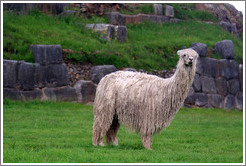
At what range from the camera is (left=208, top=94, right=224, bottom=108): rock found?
898 inches

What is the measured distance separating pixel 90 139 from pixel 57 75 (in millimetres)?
7638

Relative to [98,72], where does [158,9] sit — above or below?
above

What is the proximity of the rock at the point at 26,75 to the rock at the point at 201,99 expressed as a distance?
8.42 metres

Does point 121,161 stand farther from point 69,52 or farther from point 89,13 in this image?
point 89,13

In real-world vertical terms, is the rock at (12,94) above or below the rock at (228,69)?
below

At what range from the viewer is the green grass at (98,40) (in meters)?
19.2

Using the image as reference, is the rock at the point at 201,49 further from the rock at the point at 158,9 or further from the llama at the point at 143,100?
the llama at the point at 143,100

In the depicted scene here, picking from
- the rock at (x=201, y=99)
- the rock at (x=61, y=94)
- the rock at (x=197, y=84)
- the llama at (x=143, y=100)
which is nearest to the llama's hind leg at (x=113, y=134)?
the llama at (x=143, y=100)

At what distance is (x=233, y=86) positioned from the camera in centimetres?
2434

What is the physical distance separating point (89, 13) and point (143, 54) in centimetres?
459

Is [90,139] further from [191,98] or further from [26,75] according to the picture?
[191,98]

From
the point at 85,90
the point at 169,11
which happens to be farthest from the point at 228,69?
the point at 85,90

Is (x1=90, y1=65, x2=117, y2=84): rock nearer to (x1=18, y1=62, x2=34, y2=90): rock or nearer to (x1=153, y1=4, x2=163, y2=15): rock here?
(x1=18, y1=62, x2=34, y2=90): rock

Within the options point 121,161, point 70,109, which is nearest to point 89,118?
point 70,109
